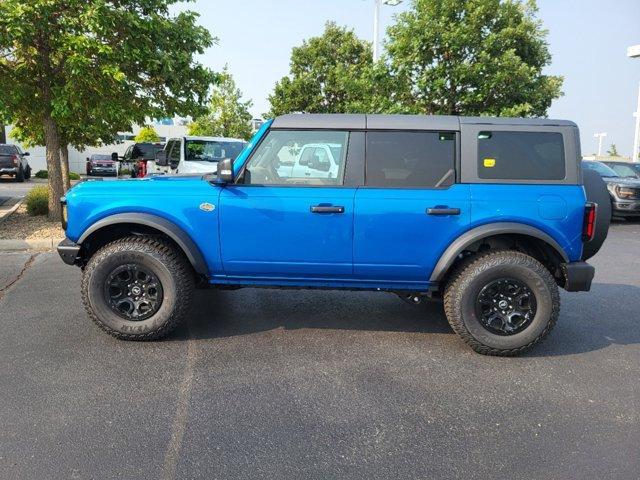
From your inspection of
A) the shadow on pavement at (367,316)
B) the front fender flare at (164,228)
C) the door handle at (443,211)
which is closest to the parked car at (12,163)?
the shadow on pavement at (367,316)

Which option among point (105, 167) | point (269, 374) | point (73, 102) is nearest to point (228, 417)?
point (269, 374)

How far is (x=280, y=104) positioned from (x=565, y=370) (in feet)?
63.2

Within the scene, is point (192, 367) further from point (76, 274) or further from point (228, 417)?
point (76, 274)

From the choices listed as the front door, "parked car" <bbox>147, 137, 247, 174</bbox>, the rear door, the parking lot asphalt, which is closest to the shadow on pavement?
the parking lot asphalt

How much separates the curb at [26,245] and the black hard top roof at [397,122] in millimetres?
5868

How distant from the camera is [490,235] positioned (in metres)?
4.03

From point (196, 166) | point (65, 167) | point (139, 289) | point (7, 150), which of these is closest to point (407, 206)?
point (139, 289)

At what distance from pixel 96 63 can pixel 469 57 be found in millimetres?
7892

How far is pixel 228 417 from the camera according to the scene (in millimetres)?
3141

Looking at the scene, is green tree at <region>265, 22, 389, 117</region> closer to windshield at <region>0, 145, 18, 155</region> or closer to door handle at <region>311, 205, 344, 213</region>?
windshield at <region>0, 145, 18, 155</region>

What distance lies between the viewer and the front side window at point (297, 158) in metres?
4.23

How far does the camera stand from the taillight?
159 inches

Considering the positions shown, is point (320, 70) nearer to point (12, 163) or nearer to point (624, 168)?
point (624, 168)

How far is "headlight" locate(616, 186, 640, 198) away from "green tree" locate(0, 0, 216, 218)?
34.2 feet
